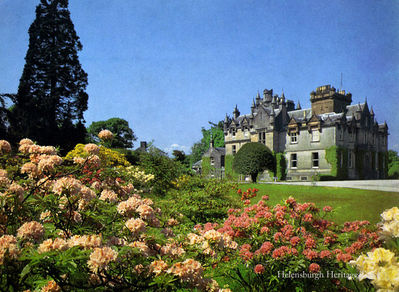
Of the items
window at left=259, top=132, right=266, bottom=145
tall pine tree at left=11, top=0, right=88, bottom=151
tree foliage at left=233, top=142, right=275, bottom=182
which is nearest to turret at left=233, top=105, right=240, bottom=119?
window at left=259, top=132, right=266, bottom=145

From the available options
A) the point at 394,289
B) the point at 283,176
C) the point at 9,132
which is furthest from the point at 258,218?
the point at 283,176

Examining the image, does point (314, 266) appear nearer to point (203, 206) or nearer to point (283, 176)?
point (203, 206)

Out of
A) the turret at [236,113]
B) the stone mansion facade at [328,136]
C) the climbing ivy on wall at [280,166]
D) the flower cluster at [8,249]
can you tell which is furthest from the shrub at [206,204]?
the turret at [236,113]

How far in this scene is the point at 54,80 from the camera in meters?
11.8

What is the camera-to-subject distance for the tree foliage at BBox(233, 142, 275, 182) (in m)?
16.4

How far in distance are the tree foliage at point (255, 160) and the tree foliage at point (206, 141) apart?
990 cm

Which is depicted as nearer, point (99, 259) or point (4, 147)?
point (99, 259)

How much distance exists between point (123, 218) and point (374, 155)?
9546 mm

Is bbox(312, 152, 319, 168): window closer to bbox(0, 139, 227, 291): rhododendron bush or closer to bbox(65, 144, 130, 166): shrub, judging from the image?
bbox(65, 144, 130, 166): shrub

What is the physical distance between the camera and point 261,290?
10.1ft

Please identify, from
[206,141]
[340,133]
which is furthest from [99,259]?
[206,141]

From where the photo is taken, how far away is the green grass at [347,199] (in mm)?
6464

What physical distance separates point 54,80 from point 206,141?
19372 millimetres

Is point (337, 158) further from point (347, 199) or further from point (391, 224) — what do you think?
point (391, 224)
